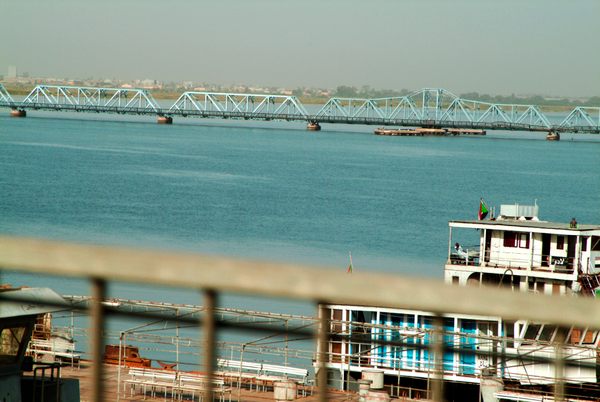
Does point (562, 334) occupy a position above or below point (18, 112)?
below

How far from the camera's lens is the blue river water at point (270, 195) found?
4169 centimetres

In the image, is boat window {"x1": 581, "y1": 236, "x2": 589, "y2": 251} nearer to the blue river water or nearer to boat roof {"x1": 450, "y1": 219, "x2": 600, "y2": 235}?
boat roof {"x1": 450, "y1": 219, "x2": 600, "y2": 235}

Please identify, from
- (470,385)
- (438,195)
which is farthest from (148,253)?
(438,195)

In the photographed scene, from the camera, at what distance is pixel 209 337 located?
2473 mm

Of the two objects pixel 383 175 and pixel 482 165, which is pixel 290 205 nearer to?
pixel 383 175

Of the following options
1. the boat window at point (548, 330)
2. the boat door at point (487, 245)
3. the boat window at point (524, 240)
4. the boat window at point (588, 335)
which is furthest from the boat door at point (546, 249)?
the boat window at point (588, 335)

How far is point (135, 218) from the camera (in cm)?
4844

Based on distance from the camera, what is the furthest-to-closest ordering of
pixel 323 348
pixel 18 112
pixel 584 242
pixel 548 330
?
pixel 18 112 → pixel 584 242 → pixel 548 330 → pixel 323 348

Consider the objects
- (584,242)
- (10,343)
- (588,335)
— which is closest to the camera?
(588,335)

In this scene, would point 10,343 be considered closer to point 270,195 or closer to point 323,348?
point 323,348

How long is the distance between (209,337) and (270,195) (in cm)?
6124

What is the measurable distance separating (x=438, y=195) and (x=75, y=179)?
21.9m

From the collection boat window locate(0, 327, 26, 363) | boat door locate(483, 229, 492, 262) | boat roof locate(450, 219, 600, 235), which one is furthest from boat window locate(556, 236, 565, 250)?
boat window locate(0, 327, 26, 363)

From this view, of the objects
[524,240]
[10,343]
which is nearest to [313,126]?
[524,240]
